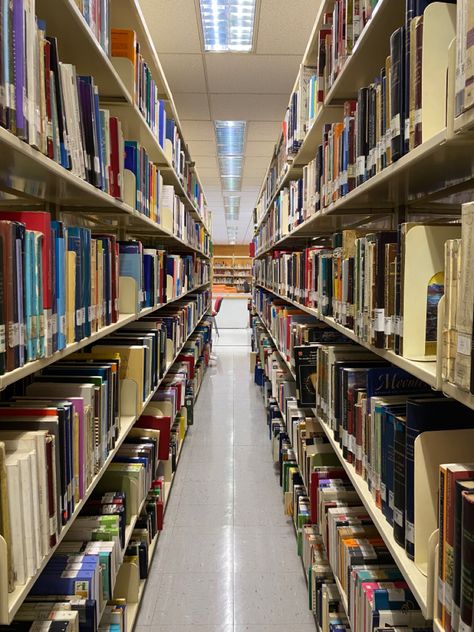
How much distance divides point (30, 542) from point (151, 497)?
1.63m

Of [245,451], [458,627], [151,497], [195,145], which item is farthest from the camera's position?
[195,145]

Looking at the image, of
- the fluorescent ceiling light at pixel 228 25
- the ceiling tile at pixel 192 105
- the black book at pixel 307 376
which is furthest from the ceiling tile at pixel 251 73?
the black book at pixel 307 376

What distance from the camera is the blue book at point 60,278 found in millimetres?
1162

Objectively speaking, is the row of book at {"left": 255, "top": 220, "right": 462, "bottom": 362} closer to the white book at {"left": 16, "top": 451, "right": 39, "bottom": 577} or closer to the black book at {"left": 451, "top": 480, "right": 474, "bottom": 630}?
the black book at {"left": 451, "top": 480, "right": 474, "bottom": 630}

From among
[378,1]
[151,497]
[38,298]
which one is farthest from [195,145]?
[38,298]

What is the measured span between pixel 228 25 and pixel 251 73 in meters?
0.69

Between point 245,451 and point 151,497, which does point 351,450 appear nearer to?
point 151,497

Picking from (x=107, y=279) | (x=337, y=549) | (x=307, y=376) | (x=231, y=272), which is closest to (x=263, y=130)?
(x=307, y=376)

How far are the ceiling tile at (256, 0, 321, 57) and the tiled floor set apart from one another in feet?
9.84

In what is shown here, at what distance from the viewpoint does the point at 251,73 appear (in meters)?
3.89

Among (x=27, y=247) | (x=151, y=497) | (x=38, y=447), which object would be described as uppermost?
(x=27, y=247)

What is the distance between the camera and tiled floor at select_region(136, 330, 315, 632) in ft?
6.77

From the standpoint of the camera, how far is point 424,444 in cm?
97

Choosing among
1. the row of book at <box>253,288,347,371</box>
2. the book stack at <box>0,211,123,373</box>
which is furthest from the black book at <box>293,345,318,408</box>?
the book stack at <box>0,211,123,373</box>
